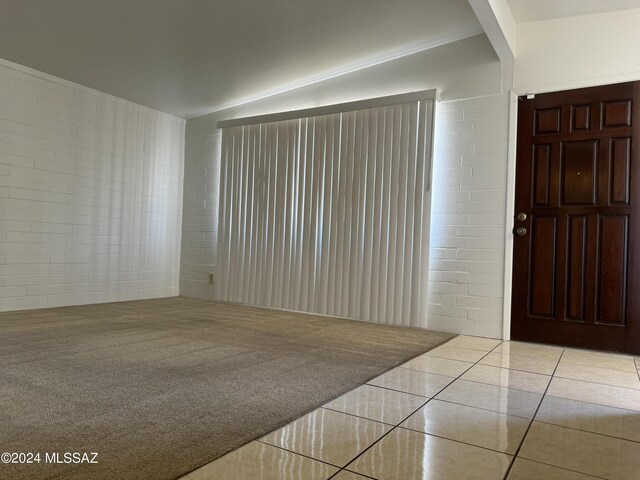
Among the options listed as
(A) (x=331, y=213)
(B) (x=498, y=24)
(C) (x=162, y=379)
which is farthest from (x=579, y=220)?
(C) (x=162, y=379)

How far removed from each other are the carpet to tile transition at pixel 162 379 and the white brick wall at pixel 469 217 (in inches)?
17.4

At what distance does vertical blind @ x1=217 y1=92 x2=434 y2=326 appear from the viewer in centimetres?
427

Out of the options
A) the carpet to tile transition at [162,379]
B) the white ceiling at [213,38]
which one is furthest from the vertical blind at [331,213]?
the white ceiling at [213,38]

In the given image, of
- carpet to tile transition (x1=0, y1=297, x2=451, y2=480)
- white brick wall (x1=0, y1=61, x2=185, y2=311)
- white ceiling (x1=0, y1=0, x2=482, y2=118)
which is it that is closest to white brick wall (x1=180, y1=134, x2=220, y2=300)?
white brick wall (x1=0, y1=61, x2=185, y2=311)

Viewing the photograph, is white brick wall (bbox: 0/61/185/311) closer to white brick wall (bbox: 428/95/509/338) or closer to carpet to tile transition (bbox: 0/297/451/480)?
carpet to tile transition (bbox: 0/297/451/480)

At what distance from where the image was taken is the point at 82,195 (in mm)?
4922

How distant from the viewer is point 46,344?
2.98 meters

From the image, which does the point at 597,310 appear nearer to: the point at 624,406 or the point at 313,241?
the point at 624,406

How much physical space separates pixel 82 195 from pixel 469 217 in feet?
13.7

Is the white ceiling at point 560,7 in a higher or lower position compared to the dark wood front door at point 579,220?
higher

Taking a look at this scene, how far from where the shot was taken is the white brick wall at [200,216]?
5836mm

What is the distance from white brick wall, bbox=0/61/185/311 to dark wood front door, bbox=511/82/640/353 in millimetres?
4355

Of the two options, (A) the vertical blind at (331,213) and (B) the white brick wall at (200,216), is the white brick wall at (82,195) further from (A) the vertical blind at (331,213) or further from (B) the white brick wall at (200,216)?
(A) the vertical blind at (331,213)

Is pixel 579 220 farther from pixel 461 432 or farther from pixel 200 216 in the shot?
pixel 200 216
